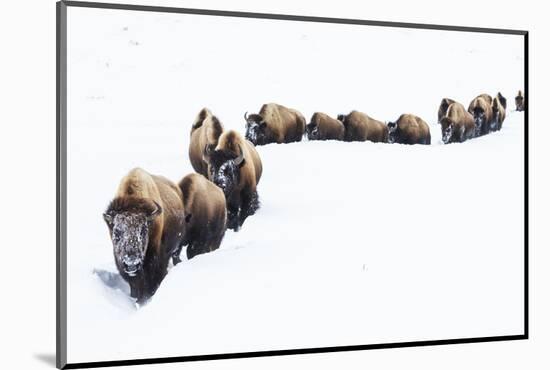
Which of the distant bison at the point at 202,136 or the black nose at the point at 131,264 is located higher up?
the distant bison at the point at 202,136

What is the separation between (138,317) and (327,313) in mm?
943

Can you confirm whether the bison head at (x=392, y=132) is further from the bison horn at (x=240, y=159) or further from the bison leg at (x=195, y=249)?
the bison leg at (x=195, y=249)

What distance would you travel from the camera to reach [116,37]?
399 cm

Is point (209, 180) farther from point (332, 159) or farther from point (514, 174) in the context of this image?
point (514, 174)

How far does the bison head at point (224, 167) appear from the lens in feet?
13.8

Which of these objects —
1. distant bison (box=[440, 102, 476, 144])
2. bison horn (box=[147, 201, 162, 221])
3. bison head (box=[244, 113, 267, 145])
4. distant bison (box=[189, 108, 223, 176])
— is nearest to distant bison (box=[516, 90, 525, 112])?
distant bison (box=[440, 102, 476, 144])

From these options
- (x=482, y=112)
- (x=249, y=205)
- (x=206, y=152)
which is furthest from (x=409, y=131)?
(x=206, y=152)

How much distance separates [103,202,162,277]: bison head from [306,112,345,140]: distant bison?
0.92m

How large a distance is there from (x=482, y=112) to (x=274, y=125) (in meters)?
1.25

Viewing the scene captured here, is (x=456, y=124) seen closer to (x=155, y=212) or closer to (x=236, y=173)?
(x=236, y=173)

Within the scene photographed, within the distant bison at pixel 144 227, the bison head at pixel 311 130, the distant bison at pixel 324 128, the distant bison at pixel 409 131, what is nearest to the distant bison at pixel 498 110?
the distant bison at pixel 409 131

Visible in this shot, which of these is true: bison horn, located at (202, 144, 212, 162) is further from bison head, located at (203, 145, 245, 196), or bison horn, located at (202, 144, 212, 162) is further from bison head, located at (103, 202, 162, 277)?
bison head, located at (103, 202, 162, 277)

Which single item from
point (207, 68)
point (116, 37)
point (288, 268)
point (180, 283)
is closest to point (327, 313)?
point (288, 268)

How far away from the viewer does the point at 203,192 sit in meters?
4.17
